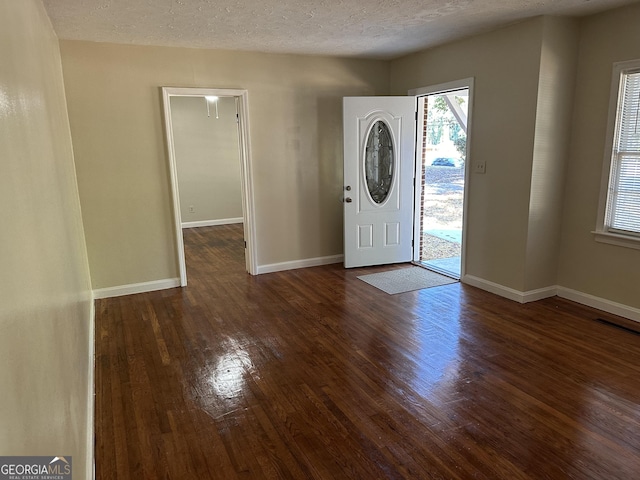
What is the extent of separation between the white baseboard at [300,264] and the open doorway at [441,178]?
1065 millimetres

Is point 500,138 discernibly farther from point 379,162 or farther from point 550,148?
point 379,162

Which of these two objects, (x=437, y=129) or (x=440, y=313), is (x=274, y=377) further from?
(x=437, y=129)

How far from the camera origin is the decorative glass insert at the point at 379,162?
514 centimetres

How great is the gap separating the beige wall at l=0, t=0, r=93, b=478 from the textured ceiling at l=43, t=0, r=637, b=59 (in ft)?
4.11

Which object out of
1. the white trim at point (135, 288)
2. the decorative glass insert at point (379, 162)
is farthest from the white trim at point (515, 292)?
the white trim at point (135, 288)

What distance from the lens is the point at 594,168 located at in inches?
149

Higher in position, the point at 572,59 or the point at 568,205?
the point at 572,59

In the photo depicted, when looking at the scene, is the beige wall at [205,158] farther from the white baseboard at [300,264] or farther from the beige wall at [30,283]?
the beige wall at [30,283]

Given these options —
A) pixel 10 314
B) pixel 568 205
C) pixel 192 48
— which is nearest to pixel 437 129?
pixel 568 205

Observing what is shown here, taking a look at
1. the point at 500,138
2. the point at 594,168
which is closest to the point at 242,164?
the point at 500,138

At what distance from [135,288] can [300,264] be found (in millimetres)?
1923

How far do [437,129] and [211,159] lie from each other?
4570 mm

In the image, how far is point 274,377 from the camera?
2.83m

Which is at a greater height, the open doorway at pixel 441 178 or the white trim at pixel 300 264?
the open doorway at pixel 441 178
